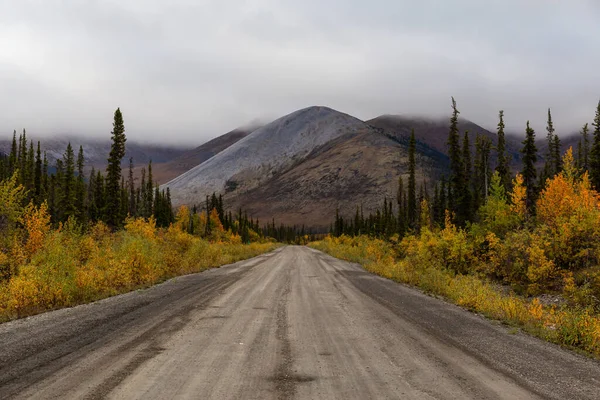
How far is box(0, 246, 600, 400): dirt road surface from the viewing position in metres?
4.96

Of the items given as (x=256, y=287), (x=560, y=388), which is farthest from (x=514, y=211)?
(x=560, y=388)

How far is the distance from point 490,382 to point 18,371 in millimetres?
6837

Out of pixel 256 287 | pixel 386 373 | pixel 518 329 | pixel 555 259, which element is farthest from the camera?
pixel 555 259

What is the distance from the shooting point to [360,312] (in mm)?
10859

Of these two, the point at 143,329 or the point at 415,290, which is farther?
the point at 415,290

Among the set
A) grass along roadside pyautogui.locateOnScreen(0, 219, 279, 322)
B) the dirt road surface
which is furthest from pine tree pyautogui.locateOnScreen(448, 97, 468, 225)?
the dirt road surface

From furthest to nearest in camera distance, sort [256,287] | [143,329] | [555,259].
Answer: [555,259]
[256,287]
[143,329]

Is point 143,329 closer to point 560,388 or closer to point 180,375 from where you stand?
point 180,375

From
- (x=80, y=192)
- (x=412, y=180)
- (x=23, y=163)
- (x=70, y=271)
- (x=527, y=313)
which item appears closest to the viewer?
(x=527, y=313)

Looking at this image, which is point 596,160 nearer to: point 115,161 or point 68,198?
point 115,161

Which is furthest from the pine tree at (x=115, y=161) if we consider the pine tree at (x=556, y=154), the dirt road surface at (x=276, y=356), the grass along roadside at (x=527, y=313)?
the pine tree at (x=556, y=154)

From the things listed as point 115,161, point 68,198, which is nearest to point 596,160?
point 115,161

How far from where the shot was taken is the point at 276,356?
21.2 feet

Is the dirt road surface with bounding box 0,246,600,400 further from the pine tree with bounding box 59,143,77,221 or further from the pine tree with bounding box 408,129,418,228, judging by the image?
the pine tree with bounding box 59,143,77,221
